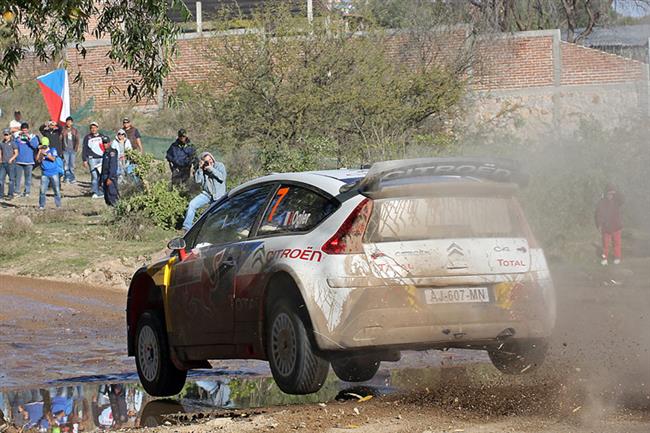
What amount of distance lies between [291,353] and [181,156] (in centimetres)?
1676

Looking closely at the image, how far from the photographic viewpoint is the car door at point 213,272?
889 cm

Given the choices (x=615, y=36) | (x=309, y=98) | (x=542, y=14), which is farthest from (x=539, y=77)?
(x=309, y=98)

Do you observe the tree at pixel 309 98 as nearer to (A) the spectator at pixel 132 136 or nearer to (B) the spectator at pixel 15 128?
(A) the spectator at pixel 132 136

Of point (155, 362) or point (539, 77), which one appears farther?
point (539, 77)

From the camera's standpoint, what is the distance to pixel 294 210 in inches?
341

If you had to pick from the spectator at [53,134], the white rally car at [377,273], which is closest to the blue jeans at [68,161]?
the spectator at [53,134]

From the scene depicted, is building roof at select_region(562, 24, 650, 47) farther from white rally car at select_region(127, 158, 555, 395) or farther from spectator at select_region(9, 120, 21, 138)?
white rally car at select_region(127, 158, 555, 395)

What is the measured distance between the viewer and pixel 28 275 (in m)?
20.6

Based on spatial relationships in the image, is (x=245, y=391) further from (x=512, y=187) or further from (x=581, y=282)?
(x=581, y=282)

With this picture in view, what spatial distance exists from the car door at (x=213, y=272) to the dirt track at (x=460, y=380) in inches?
24.1

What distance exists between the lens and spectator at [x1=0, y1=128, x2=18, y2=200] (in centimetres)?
2844

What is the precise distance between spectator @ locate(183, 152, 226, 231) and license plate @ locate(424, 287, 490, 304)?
13.2 m

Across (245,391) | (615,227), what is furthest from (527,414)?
(615,227)

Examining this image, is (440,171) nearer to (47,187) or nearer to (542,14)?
(47,187)
